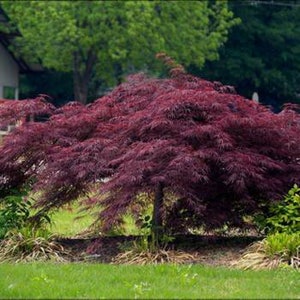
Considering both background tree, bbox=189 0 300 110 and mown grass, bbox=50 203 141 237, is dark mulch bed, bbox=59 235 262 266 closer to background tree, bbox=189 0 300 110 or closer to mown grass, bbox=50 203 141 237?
mown grass, bbox=50 203 141 237

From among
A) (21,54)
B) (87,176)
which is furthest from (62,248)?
(21,54)

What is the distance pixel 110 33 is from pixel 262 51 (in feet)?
42.0

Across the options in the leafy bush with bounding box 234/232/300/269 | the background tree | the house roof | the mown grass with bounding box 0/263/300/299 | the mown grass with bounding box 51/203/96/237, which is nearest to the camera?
the mown grass with bounding box 0/263/300/299

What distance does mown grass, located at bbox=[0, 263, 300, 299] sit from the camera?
6828 mm

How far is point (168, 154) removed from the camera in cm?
898

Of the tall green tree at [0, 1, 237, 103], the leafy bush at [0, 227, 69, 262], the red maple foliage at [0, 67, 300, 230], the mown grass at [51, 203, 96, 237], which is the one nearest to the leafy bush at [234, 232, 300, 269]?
the red maple foliage at [0, 67, 300, 230]

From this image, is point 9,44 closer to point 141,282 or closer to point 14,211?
point 14,211

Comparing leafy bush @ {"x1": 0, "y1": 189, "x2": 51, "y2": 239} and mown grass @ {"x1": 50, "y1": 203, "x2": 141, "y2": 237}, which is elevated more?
leafy bush @ {"x1": 0, "y1": 189, "x2": 51, "y2": 239}

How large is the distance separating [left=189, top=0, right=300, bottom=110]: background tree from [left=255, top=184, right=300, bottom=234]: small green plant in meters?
34.4

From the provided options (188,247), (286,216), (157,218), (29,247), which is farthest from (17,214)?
(286,216)

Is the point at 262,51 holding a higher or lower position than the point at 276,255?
lower

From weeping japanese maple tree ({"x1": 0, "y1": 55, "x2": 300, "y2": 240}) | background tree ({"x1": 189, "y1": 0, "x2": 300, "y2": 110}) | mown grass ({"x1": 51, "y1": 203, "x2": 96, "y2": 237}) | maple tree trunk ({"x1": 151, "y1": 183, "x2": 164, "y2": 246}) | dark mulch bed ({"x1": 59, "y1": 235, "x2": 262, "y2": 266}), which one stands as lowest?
background tree ({"x1": 189, "y1": 0, "x2": 300, "y2": 110})

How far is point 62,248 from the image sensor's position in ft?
31.6

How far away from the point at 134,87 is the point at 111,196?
Answer: 2.19m
